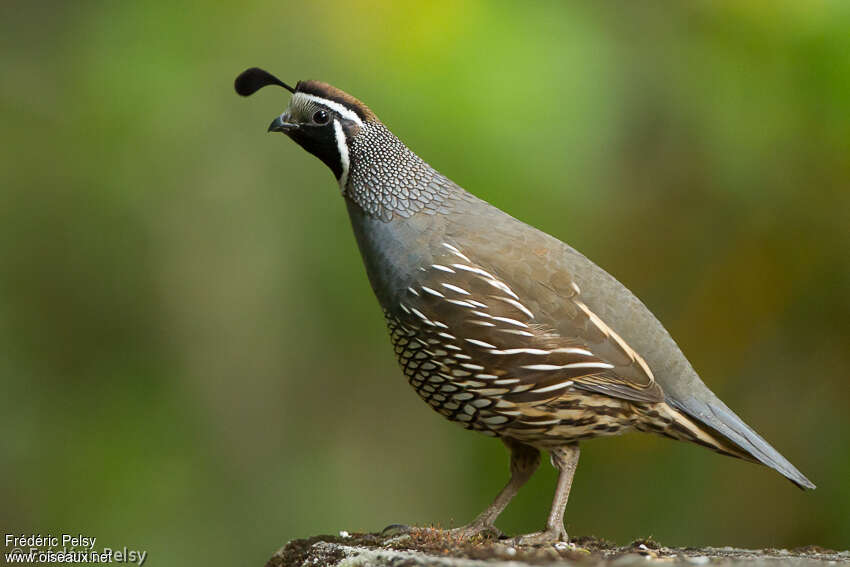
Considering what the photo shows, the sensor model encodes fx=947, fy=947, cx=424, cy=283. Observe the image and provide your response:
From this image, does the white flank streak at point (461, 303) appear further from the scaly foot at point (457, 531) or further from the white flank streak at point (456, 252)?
the scaly foot at point (457, 531)

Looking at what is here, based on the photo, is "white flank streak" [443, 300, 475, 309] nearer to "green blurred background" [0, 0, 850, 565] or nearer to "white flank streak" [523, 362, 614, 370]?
"white flank streak" [523, 362, 614, 370]

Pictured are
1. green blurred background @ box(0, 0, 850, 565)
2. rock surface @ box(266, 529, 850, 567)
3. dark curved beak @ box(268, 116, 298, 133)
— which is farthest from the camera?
green blurred background @ box(0, 0, 850, 565)

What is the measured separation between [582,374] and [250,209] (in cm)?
289

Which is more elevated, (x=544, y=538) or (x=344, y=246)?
(x=344, y=246)

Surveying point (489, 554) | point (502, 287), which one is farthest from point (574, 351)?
point (489, 554)

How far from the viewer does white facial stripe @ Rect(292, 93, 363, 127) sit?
11.0 ft

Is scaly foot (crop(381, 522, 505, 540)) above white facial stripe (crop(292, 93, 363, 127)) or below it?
below

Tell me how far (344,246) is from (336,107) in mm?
2176

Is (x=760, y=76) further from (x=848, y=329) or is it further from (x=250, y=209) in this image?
(x=250, y=209)

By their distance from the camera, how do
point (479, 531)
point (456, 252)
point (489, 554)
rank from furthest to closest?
1. point (479, 531)
2. point (456, 252)
3. point (489, 554)

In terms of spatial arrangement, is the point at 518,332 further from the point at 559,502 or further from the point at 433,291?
the point at 559,502

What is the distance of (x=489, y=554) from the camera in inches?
100.0

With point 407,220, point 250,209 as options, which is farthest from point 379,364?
point 407,220

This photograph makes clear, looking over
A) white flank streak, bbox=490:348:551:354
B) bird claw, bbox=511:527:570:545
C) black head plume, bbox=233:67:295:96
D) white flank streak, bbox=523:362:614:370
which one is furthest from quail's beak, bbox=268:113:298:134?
bird claw, bbox=511:527:570:545
